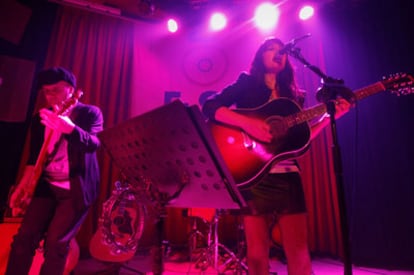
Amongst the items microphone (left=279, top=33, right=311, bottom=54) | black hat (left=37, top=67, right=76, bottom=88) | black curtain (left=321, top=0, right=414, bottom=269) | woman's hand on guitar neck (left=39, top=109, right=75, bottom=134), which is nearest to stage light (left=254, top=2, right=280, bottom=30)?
black curtain (left=321, top=0, right=414, bottom=269)

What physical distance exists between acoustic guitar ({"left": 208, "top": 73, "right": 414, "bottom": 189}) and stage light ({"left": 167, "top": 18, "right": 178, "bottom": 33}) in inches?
146

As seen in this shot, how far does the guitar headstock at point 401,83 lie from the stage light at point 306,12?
3015 millimetres

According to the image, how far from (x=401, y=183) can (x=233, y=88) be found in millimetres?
2757

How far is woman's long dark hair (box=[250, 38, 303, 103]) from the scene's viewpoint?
2.09 m

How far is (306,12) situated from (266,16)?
2.18 feet

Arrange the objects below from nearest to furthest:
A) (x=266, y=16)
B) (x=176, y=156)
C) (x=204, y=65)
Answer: (x=176, y=156), (x=266, y=16), (x=204, y=65)

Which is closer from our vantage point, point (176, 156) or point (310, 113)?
point (176, 156)

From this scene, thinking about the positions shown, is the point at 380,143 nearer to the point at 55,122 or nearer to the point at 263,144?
the point at 263,144

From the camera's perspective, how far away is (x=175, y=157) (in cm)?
134

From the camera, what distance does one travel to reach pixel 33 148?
2.37m

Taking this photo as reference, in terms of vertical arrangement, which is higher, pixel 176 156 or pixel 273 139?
pixel 273 139

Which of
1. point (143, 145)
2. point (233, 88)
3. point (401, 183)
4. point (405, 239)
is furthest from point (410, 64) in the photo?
point (143, 145)

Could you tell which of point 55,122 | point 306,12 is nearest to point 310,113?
point 55,122

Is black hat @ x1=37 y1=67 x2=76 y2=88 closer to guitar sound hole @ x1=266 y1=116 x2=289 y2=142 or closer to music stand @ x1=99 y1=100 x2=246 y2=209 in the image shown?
music stand @ x1=99 y1=100 x2=246 y2=209
